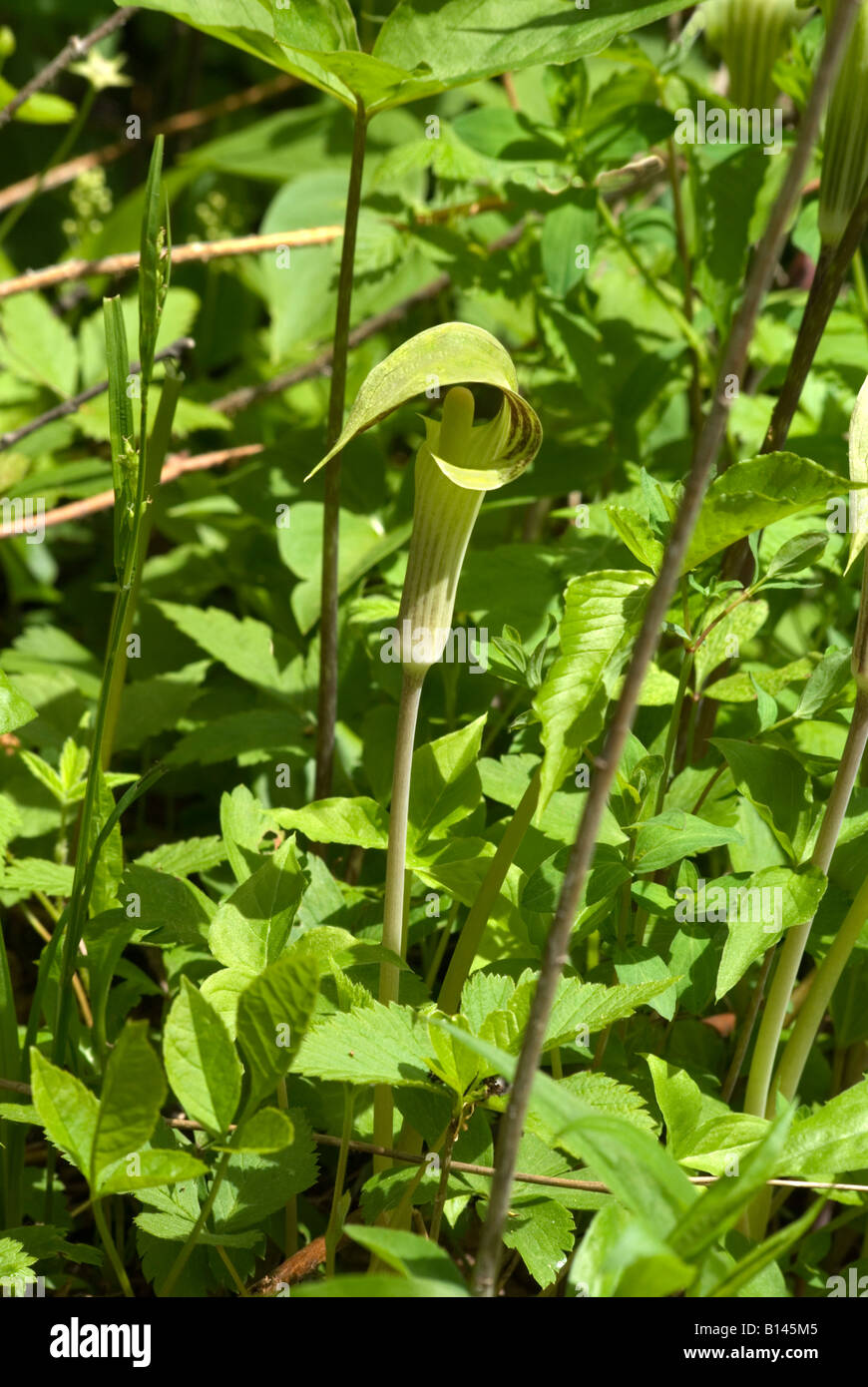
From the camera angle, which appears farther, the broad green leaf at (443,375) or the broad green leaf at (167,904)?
the broad green leaf at (167,904)

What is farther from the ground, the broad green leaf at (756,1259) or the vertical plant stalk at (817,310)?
the vertical plant stalk at (817,310)

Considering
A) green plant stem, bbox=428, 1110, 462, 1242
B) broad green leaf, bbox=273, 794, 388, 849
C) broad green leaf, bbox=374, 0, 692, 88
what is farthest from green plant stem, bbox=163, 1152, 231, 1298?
broad green leaf, bbox=374, 0, 692, 88

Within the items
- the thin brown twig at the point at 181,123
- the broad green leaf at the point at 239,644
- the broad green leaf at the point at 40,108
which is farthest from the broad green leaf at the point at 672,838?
the thin brown twig at the point at 181,123

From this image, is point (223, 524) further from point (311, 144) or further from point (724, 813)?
point (311, 144)

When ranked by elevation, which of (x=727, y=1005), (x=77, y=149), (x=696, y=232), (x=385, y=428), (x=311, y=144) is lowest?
(x=727, y=1005)

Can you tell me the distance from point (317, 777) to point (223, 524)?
686 mm

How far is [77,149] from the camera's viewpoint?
3266mm

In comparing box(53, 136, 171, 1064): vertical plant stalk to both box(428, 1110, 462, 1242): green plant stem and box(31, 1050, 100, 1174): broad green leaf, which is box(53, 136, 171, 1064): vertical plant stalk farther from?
box(428, 1110, 462, 1242): green plant stem

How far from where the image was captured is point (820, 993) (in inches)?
37.0

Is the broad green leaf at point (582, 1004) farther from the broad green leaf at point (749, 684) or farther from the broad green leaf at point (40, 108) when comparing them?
the broad green leaf at point (40, 108)

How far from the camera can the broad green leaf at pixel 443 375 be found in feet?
2.47

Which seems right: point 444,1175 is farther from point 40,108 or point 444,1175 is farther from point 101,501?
A: point 40,108

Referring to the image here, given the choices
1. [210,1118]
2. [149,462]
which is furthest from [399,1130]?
[149,462]

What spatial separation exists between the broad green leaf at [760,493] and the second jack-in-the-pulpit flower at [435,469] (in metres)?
0.13
